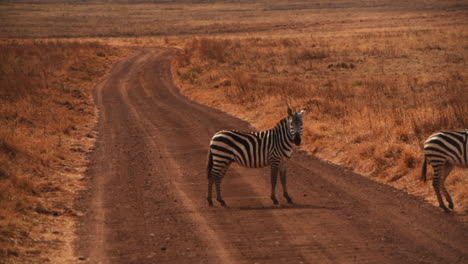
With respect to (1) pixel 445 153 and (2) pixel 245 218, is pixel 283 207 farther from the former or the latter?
(1) pixel 445 153

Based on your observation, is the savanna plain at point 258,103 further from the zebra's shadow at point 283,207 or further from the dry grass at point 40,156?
the zebra's shadow at point 283,207

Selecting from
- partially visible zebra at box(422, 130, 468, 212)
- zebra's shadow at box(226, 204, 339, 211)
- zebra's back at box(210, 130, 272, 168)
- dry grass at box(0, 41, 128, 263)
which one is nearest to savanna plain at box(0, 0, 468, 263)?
dry grass at box(0, 41, 128, 263)

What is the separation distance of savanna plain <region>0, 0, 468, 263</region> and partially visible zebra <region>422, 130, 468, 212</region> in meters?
0.64

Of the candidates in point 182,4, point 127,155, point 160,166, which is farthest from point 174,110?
point 182,4

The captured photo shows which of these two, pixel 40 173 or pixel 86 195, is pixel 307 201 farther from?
pixel 40 173

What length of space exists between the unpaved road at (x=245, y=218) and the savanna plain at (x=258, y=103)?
2.31 feet

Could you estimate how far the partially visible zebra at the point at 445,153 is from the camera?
13.3 m

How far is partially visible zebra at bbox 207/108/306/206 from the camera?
47.2 feet

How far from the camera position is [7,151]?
17891 mm

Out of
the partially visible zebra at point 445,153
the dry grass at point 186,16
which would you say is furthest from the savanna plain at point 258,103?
the dry grass at point 186,16

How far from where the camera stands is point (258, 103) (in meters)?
29.5

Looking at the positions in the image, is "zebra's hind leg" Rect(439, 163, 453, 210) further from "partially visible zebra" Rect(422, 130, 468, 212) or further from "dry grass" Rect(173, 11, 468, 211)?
"dry grass" Rect(173, 11, 468, 211)

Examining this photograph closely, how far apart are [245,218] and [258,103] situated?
54.6ft

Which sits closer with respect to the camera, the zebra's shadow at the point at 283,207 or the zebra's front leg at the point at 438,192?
the zebra's front leg at the point at 438,192
